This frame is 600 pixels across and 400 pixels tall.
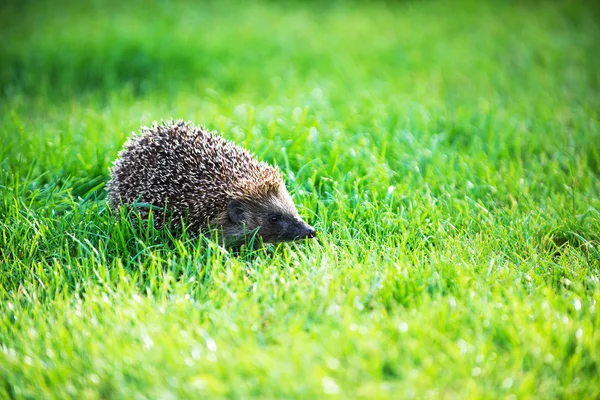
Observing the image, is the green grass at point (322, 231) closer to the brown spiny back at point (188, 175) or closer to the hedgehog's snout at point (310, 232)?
the hedgehog's snout at point (310, 232)

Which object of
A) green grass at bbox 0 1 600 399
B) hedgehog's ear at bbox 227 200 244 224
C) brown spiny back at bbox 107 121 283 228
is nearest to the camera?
green grass at bbox 0 1 600 399

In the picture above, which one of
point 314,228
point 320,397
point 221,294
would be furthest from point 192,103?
point 320,397

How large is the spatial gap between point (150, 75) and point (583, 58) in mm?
5996

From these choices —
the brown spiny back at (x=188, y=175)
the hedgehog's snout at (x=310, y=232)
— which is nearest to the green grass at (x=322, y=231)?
the hedgehog's snout at (x=310, y=232)

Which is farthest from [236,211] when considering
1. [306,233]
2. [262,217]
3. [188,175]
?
A: [306,233]

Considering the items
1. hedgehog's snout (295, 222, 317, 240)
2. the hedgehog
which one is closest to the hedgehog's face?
the hedgehog

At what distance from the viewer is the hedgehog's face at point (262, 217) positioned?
4.27 meters

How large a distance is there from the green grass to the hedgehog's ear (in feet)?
1.10

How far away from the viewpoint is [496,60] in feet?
29.2

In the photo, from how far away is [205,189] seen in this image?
4.23m

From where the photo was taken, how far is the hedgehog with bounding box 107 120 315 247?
13.8ft

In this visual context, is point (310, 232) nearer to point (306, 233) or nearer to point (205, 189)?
point (306, 233)

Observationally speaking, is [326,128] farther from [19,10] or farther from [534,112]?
[19,10]

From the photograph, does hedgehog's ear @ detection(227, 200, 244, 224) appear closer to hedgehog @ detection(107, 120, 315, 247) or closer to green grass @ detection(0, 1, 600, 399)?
hedgehog @ detection(107, 120, 315, 247)
